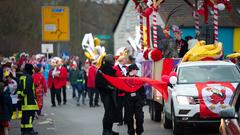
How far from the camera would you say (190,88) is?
45.3ft

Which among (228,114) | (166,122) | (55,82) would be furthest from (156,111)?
(228,114)

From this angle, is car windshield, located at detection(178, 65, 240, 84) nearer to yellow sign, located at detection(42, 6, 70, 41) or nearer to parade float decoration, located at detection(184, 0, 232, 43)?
parade float decoration, located at detection(184, 0, 232, 43)

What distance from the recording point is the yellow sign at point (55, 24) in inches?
1690

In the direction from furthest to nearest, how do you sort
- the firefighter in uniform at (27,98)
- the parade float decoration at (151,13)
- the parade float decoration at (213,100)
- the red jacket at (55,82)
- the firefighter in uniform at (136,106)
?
the red jacket at (55,82) < the parade float decoration at (151,13) < the firefighter in uniform at (27,98) < the firefighter in uniform at (136,106) < the parade float decoration at (213,100)

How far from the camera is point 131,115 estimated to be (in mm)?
13617

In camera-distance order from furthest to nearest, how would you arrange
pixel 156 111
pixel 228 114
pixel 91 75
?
pixel 91 75
pixel 156 111
pixel 228 114

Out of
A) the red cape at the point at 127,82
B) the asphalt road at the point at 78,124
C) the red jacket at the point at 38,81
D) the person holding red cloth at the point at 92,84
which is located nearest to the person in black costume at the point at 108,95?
the red cape at the point at 127,82

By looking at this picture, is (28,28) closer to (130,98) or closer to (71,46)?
(71,46)

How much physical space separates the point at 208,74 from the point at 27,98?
4.30 meters

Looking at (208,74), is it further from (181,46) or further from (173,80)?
(181,46)

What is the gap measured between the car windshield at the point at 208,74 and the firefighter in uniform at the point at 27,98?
354 cm

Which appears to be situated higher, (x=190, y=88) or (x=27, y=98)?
(x=190, y=88)

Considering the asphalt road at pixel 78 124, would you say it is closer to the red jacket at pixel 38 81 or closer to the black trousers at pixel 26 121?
the black trousers at pixel 26 121

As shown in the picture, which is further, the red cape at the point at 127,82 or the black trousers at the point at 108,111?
A: the black trousers at the point at 108,111
